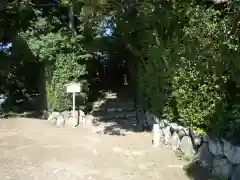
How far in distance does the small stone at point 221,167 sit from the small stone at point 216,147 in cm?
9

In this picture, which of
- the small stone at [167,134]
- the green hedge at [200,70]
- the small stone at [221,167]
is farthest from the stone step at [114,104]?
the small stone at [221,167]

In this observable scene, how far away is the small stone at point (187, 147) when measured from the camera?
6.93 m

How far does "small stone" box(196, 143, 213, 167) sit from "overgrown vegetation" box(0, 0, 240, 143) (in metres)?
0.34

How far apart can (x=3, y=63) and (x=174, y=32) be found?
931cm

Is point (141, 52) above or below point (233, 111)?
above

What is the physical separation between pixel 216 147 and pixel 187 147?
1237 millimetres

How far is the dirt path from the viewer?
5961mm

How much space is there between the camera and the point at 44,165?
647cm

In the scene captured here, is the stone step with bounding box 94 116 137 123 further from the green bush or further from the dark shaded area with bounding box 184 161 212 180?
the dark shaded area with bounding box 184 161 212 180

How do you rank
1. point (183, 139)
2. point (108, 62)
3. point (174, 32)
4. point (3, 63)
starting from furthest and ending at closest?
point (108, 62)
point (3, 63)
point (174, 32)
point (183, 139)

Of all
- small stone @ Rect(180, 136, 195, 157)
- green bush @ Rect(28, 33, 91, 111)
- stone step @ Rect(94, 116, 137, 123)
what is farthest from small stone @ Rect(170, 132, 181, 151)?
green bush @ Rect(28, 33, 91, 111)

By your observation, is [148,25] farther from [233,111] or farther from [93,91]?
[93,91]

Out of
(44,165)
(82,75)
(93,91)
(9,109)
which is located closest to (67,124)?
(82,75)

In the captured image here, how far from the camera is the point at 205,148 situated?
249 inches
